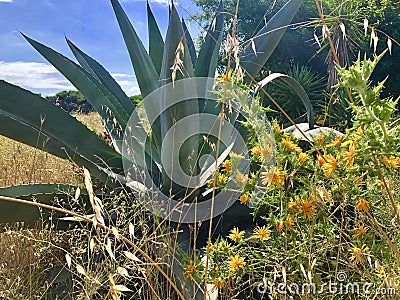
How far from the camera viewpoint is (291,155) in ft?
3.08

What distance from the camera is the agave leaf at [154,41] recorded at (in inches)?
75.4

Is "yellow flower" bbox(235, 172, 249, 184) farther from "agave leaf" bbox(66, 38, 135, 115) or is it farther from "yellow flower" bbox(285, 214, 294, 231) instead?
→ "agave leaf" bbox(66, 38, 135, 115)

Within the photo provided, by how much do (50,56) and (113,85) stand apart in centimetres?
45

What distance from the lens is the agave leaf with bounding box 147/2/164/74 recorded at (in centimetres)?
192

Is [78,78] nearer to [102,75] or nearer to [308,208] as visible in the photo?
[102,75]

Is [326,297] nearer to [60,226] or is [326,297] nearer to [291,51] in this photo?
[60,226]

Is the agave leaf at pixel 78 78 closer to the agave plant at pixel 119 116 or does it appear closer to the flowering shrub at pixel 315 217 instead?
the agave plant at pixel 119 116

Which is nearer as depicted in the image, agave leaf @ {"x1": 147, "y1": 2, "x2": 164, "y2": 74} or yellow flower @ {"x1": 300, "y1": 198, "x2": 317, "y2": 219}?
yellow flower @ {"x1": 300, "y1": 198, "x2": 317, "y2": 219}

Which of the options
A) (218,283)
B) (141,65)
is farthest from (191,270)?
(141,65)

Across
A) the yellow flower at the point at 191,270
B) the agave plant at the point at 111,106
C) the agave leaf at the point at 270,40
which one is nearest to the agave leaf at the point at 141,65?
the agave plant at the point at 111,106

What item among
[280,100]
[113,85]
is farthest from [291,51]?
[113,85]

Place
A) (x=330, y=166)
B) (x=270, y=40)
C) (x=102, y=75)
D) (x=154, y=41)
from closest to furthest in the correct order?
(x=330, y=166), (x=270, y=40), (x=154, y=41), (x=102, y=75)

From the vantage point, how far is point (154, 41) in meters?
1.95

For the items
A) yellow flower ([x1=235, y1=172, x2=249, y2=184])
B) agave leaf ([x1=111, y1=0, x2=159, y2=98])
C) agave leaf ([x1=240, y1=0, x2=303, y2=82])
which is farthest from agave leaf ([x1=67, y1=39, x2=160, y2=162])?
yellow flower ([x1=235, y1=172, x2=249, y2=184])
